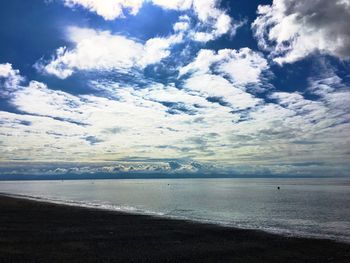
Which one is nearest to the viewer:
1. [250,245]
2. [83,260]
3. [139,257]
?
[83,260]

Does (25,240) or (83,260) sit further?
(25,240)

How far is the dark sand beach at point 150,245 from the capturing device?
80.2 ft

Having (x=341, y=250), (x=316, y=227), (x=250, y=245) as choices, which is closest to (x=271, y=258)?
(x=250, y=245)

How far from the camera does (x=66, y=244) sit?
28109mm

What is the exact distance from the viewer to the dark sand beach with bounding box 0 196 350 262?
2445 centimetres

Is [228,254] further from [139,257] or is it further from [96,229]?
[96,229]

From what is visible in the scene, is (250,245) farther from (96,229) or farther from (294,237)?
(96,229)

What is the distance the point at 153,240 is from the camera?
31.5 m

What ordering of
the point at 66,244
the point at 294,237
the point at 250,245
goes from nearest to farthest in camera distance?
the point at 66,244 → the point at 250,245 → the point at 294,237

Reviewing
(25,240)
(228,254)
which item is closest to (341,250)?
(228,254)

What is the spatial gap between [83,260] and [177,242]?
1014 cm

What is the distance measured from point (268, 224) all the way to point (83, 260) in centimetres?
3238

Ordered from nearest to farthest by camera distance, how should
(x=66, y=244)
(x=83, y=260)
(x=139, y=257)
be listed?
1. (x=83, y=260)
2. (x=139, y=257)
3. (x=66, y=244)

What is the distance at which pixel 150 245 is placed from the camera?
2898 cm
